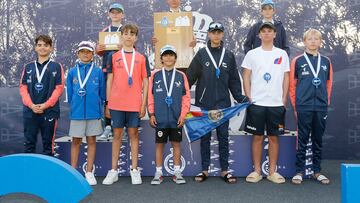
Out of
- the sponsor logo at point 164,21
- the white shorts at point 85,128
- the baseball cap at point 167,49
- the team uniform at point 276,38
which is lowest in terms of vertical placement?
the white shorts at point 85,128

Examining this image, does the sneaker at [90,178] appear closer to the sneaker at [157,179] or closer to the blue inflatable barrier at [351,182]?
the sneaker at [157,179]

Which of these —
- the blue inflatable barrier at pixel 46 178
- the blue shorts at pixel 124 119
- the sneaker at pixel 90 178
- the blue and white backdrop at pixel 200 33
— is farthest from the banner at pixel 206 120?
the blue inflatable barrier at pixel 46 178

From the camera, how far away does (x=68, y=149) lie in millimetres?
3750

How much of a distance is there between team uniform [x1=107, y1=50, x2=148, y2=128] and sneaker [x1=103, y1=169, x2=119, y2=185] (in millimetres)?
417

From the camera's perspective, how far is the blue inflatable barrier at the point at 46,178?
1.16 m

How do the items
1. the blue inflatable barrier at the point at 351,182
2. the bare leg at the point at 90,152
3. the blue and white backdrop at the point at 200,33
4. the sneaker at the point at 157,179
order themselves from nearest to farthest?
the blue inflatable barrier at the point at 351,182 → the sneaker at the point at 157,179 → the bare leg at the point at 90,152 → the blue and white backdrop at the point at 200,33

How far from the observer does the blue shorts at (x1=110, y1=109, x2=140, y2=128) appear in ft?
11.1

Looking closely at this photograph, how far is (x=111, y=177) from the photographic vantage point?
3432 millimetres

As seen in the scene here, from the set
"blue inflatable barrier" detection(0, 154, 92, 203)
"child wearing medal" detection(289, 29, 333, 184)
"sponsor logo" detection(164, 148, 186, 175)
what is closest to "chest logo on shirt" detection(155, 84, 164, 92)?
"sponsor logo" detection(164, 148, 186, 175)

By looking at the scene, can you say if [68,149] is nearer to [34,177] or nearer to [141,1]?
[141,1]

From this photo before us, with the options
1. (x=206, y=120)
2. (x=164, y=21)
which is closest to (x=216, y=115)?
(x=206, y=120)

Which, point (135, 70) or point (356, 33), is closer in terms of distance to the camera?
point (135, 70)

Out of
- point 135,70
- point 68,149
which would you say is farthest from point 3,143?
point 135,70

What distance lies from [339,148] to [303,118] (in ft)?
4.67
